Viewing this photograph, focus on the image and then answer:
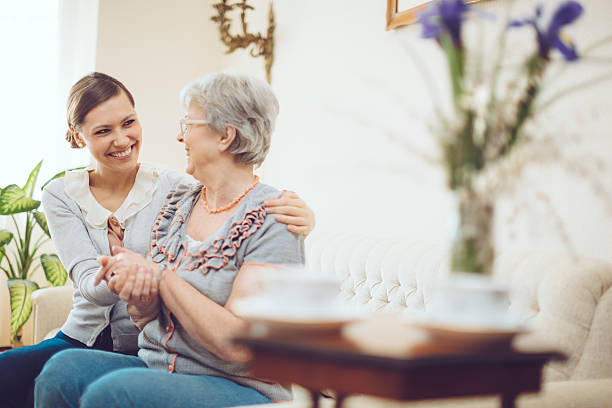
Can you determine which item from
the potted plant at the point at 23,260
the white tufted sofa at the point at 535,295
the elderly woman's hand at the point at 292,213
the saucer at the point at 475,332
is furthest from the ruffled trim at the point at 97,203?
the potted plant at the point at 23,260

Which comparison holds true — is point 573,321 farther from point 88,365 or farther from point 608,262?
point 88,365

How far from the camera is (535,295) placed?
1771 millimetres

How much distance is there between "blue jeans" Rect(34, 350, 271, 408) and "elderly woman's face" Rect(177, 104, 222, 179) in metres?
0.53

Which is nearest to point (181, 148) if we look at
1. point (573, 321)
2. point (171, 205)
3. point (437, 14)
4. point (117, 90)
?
point (117, 90)

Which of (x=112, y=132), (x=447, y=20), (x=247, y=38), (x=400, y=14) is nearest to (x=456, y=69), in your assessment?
(x=447, y=20)

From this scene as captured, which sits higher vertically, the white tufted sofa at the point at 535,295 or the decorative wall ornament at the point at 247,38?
the decorative wall ornament at the point at 247,38

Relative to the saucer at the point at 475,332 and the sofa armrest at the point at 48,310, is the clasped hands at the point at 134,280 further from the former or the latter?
the sofa armrest at the point at 48,310

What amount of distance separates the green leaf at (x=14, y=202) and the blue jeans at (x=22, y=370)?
1.89m

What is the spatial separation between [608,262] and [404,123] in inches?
44.3

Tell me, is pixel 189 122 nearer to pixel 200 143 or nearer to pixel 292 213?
pixel 200 143

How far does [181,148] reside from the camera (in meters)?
4.27

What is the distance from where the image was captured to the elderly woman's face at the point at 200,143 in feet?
5.42

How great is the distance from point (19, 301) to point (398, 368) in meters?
3.26

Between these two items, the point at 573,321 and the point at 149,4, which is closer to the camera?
the point at 573,321
